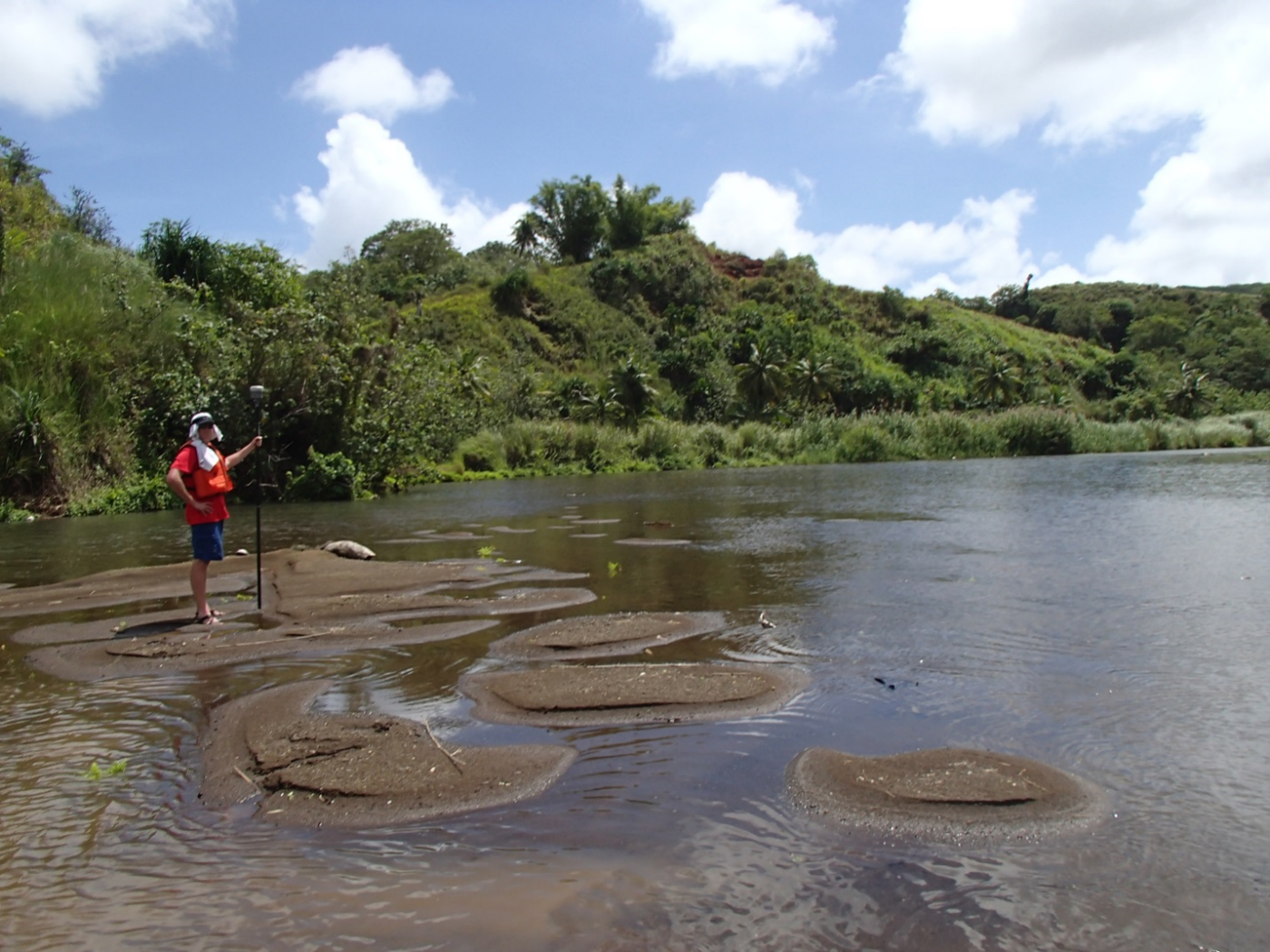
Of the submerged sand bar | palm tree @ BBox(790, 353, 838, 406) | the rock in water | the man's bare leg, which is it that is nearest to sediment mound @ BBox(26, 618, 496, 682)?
the submerged sand bar

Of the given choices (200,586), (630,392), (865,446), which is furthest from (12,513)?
(865,446)

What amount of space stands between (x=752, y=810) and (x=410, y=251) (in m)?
85.9

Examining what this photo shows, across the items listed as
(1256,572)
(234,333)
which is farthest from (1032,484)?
(234,333)

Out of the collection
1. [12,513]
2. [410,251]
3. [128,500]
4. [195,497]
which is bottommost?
[12,513]

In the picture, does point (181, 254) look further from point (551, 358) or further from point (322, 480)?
point (551, 358)

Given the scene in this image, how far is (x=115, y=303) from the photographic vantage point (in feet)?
97.6

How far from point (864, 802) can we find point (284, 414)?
2918 cm

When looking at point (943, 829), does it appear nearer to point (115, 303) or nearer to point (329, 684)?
point (329, 684)

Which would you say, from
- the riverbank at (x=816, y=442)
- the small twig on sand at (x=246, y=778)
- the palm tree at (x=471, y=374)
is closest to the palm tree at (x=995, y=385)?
the riverbank at (x=816, y=442)

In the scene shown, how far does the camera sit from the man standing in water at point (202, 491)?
8.94 metres

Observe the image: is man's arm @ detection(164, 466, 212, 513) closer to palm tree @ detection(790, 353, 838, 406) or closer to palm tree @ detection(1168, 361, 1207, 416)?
palm tree @ detection(790, 353, 838, 406)

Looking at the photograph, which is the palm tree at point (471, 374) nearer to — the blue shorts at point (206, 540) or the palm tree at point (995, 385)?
the blue shorts at point (206, 540)

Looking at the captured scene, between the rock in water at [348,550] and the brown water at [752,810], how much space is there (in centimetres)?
457

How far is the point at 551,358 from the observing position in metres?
71.2
